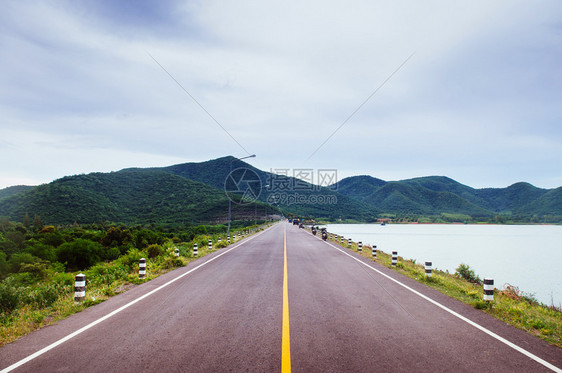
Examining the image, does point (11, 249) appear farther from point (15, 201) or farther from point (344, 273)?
point (15, 201)

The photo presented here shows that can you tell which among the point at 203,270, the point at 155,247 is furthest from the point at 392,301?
the point at 155,247

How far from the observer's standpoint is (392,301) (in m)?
8.06

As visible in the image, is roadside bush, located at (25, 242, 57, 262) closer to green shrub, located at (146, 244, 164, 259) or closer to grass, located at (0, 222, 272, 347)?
green shrub, located at (146, 244, 164, 259)

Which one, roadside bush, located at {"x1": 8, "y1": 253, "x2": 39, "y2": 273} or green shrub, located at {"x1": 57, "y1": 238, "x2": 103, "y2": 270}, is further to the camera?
green shrub, located at {"x1": 57, "y1": 238, "x2": 103, "y2": 270}

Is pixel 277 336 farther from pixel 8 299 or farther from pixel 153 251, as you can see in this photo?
pixel 153 251

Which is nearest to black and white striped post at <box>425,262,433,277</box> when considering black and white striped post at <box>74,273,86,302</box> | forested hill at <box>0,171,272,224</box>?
black and white striped post at <box>74,273,86,302</box>

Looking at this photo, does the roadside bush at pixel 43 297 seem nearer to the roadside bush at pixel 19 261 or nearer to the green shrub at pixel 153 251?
the green shrub at pixel 153 251

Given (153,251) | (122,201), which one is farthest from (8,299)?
(122,201)

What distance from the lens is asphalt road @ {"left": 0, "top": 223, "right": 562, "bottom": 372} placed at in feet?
14.5

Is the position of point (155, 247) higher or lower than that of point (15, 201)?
lower

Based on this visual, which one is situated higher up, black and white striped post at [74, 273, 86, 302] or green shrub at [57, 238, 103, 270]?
black and white striped post at [74, 273, 86, 302]

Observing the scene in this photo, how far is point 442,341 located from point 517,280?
89.9 ft

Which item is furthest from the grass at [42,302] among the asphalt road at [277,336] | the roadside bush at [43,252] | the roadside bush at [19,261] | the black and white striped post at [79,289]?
the roadside bush at [43,252]

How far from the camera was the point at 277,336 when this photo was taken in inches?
213
